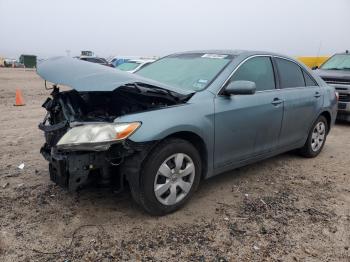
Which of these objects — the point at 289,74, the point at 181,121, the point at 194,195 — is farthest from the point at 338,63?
the point at 181,121

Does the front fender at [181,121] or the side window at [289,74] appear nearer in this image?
the front fender at [181,121]

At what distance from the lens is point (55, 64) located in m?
4.02

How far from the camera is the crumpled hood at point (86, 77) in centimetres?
332

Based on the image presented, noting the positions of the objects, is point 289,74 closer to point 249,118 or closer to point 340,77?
point 249,118

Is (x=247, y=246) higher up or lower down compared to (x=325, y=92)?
lower down

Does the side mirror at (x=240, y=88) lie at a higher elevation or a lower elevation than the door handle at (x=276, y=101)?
higher

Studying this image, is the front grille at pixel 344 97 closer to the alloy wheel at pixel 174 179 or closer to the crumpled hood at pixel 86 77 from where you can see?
the crumpled hood at pixel 86 77

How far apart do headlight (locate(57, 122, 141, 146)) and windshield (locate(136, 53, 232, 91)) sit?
3.58ft

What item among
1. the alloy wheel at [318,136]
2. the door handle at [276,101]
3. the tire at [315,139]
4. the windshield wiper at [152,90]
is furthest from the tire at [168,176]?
the alloy wheel at [318,136]

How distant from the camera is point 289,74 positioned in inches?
206

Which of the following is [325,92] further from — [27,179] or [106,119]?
[27,179]

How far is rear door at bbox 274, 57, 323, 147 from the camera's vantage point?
16.4ft

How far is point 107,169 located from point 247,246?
138cm

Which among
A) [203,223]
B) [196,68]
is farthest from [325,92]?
[203,223]
